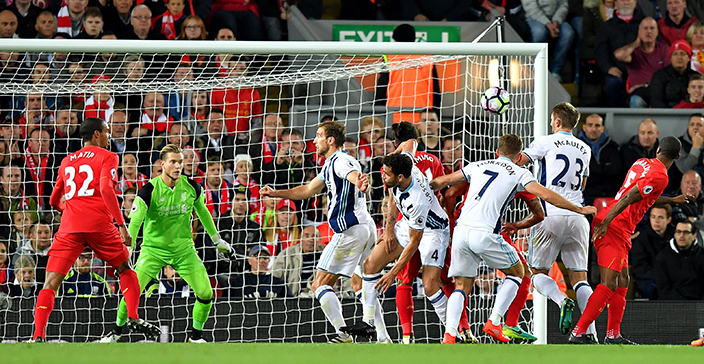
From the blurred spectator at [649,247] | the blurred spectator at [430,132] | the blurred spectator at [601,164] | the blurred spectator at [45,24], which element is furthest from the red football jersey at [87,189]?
the blurred spectator at [601,164]

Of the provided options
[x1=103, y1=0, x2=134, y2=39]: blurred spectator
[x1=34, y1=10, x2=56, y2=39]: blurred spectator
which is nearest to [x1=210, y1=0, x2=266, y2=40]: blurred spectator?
[x1=103, y1=0, x2=134, y2=39]: blurred spectator

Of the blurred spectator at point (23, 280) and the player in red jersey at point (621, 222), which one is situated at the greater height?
the player in red jersey at point (621, 222)

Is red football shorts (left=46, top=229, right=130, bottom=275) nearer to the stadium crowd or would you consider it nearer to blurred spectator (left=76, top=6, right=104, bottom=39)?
the stadium crowd

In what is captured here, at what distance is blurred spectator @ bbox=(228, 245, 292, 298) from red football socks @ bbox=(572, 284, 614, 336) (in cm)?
295

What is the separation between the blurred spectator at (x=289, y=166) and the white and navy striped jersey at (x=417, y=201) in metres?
2.33

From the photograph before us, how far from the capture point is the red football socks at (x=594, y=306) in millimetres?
6891

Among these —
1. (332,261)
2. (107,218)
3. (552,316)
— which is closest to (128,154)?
(107,218)

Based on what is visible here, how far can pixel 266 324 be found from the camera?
8273 mm

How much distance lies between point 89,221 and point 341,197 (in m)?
1.95

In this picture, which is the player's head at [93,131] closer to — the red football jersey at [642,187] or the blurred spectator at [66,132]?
the blurred spectator at [66,132]

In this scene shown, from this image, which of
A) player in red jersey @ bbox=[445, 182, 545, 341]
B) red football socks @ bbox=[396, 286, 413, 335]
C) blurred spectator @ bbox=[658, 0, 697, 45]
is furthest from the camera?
blurred spectator @ bbox=[658, 0, 697, 45]

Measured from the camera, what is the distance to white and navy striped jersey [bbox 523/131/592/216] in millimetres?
6996

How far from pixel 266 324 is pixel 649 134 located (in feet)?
16.3

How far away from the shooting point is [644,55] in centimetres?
1191
